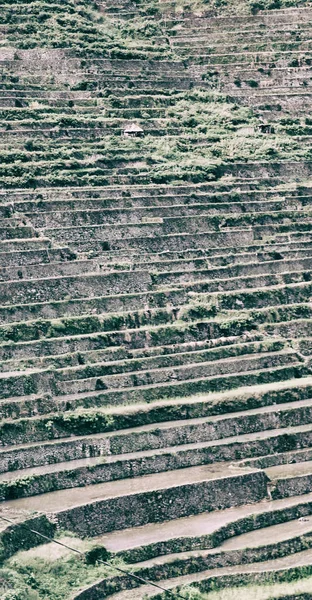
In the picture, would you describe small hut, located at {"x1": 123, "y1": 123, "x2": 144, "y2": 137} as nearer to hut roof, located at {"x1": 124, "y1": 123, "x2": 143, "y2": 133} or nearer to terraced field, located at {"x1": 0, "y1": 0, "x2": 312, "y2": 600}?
hut roof, located at {"x1": 124, "y1": 123, "x2": 143, "y2": 133}

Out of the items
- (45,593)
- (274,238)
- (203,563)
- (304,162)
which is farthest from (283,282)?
(45,593)

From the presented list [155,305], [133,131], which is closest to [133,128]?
[133,131]

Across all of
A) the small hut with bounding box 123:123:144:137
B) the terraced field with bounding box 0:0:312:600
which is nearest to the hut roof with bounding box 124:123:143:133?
the small hut with bounding box 123:123:144:137

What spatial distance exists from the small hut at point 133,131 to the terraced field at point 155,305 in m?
0.28

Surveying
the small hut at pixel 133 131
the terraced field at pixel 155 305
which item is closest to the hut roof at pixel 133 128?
the small hut at pixel 133 131

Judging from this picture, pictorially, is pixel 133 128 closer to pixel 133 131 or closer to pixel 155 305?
pixel 133 131

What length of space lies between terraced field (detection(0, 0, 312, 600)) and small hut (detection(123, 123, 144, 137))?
277 mm

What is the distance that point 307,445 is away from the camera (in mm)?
43031

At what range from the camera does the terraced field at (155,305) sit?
38.9 meters

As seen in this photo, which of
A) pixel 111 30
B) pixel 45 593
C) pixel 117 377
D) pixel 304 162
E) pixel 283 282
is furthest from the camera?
pixel 111 30

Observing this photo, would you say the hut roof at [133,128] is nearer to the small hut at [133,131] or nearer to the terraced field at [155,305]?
the small hut at [133,131]

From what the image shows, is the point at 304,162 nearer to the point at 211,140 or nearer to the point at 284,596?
the point at 211,140

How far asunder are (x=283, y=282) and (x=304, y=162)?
22.6 ft

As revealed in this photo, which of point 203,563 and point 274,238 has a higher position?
point 274,238
